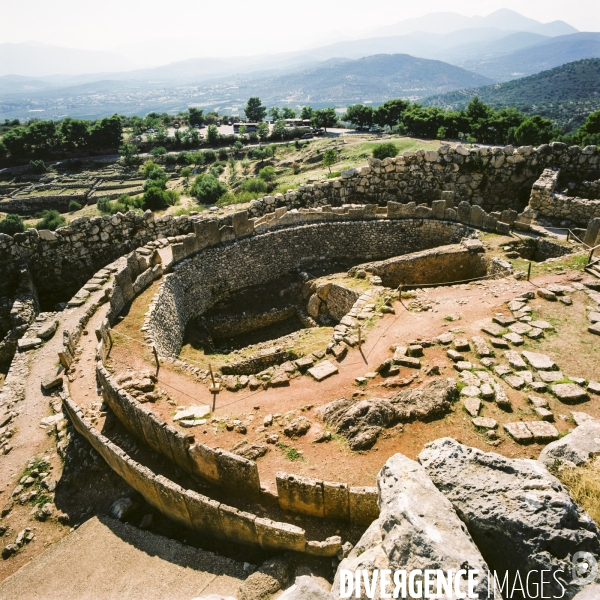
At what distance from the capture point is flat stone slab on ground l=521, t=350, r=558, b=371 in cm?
1123

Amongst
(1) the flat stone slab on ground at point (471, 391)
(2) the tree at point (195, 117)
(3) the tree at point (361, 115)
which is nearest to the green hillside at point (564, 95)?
(3) the tree at point (361, 115)

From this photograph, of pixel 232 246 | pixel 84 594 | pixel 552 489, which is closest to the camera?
pixel 552 489

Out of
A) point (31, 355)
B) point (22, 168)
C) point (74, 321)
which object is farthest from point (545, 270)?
Result: point (22, 168)

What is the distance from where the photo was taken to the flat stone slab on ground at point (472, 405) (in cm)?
1009

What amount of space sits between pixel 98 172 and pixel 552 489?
90.8m

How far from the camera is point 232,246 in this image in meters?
20.3

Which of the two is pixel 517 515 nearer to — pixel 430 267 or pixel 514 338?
pixel 514 338

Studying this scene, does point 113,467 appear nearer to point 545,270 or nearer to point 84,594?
point 84,594

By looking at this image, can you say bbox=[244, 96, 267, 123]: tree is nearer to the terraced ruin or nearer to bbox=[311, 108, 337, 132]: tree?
bbox=[311, 108, 337, 132]: tree

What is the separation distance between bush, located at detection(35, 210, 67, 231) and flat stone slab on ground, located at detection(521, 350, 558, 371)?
53.1 metres

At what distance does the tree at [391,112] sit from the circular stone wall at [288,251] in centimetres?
7995

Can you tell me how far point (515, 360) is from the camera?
1159 cm

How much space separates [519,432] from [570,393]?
6.55ft

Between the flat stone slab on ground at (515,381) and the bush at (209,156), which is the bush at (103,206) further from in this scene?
the flat stone slab on ground at (515,381)
